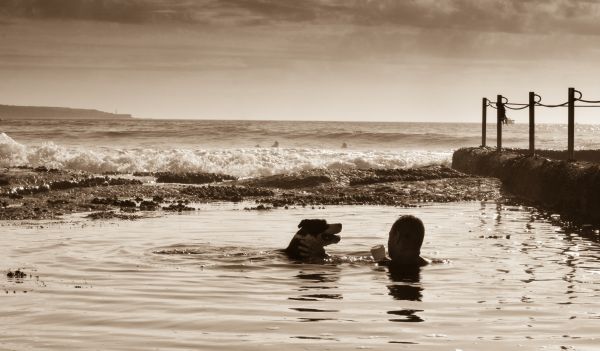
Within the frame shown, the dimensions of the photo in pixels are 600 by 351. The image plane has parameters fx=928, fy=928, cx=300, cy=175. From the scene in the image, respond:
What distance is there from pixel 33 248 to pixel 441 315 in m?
6.14

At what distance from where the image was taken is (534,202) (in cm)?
1873

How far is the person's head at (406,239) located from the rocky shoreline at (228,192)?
6.30 metres

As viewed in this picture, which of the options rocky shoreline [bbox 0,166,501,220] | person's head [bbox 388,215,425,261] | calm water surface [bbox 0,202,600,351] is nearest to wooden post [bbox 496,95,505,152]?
rocky shoreline [bbox 0,166,501,220]


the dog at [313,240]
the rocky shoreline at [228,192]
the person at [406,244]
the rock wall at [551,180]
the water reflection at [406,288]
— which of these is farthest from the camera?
the rocky shoreline at [228,192]

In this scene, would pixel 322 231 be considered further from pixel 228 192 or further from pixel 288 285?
pixel 228 192

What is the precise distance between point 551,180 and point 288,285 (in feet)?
34.1

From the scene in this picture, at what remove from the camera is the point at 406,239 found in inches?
426

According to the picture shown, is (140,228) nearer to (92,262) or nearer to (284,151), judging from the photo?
(92,262)

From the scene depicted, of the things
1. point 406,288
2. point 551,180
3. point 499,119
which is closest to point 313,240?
point 406,288

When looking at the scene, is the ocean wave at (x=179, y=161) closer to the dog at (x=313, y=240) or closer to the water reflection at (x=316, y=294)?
the dog at (x=313, y=240)

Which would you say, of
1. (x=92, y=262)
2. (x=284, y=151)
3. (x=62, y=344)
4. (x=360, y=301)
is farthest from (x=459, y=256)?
(x=284, y=151)

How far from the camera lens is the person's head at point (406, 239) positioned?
1070cm

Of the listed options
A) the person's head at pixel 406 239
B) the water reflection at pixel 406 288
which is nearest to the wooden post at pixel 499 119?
the person's head at pixel 406 239

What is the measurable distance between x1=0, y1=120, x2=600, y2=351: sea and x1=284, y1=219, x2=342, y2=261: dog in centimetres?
21
